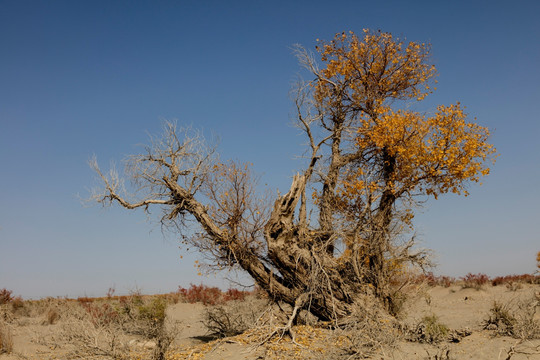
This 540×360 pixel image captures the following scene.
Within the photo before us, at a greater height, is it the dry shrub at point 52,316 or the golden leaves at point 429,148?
the golden leaves at point 429,148

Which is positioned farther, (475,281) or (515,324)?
(475,281)

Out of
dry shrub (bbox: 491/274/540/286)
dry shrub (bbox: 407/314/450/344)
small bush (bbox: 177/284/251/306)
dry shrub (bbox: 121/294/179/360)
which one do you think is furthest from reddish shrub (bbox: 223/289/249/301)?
dry shrub (bbox: 491/274/540/286)

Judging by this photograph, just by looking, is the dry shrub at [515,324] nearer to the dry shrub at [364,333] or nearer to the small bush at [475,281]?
the dry shrub at [364,333]

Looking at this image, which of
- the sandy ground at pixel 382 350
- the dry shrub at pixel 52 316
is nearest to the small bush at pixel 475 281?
the sandy ground at pixel 382 350

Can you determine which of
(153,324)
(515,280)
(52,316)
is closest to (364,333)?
(153,324)

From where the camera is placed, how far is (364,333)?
36.6 feet

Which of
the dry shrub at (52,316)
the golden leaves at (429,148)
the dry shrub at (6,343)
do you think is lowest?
the dry shrub at (6,343)

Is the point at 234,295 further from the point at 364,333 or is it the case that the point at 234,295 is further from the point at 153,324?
the point at 364,333

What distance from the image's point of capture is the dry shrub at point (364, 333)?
10.2m

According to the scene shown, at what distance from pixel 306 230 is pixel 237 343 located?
154 inches

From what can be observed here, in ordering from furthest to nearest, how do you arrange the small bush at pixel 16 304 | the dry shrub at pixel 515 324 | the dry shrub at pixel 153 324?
the small bush at pixel 16 304, the dry shrub at pixel 515 324, the dry shrub at pixel 153 324

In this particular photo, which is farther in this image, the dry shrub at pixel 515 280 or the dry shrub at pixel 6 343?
the dry shrub at pixel 515 280

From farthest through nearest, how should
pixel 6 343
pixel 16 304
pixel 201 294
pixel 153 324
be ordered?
pixel 201 294
pixel 16 304
pixel 153 324
pixel 6 343

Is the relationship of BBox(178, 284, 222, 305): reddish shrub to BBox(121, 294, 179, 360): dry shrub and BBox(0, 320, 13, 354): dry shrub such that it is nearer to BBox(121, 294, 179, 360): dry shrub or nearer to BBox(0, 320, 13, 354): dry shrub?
BBox(121, 294, 179, 360): dry shrub
